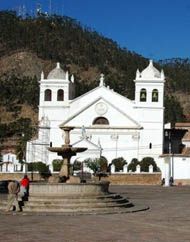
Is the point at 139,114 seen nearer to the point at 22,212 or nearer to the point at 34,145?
the point at 34,145

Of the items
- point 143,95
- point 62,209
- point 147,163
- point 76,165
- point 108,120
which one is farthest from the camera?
point 108,120

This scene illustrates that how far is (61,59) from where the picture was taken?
13262 centimetres

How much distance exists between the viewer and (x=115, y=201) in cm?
1998

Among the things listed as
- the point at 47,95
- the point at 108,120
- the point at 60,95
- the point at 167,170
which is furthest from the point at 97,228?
the point at 60,95

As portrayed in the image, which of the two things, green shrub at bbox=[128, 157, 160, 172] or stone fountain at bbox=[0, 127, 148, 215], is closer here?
stone fountain at bbox=[0, 127, 148, 215]

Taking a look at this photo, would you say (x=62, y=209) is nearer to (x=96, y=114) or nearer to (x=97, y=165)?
(x=97, y=165)

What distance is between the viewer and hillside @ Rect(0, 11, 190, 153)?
111369 mm

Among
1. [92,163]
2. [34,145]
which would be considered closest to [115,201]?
[92,163]

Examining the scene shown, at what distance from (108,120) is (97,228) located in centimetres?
4613

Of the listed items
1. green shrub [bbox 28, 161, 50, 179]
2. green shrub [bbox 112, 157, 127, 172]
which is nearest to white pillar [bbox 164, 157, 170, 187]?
green shrub [bbox 112, 157, 127, 172]

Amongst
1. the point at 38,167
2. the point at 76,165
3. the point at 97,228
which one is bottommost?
the point at 97,228

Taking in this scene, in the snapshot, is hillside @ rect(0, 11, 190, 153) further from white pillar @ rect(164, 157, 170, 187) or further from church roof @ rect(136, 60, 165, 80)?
white pillar @ rect(164, 157, 170, 187)

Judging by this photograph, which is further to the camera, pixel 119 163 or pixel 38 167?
pixel 119 163

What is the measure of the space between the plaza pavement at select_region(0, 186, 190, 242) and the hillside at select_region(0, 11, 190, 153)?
283ft
